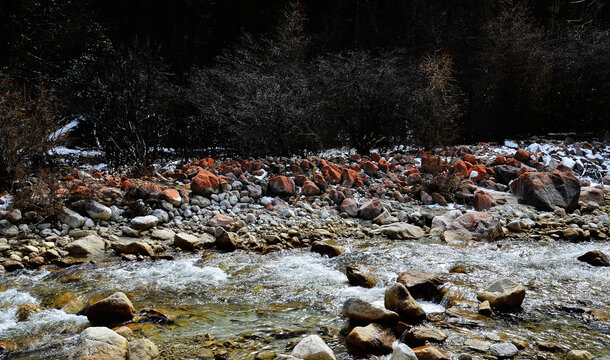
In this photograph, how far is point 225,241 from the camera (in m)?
4.81

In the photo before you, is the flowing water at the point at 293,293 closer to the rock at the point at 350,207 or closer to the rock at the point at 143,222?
the rock at the point at 143,222

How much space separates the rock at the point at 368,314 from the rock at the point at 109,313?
1556 mm

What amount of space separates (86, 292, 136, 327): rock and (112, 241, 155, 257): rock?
5.11 ft

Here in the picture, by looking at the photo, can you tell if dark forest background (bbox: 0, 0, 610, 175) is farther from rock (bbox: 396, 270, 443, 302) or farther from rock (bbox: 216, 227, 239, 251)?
rock (bbox: 396, 270, 443, 302)

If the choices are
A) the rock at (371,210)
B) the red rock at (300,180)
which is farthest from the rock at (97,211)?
the rock at (371,210)

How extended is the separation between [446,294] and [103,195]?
14.6ft

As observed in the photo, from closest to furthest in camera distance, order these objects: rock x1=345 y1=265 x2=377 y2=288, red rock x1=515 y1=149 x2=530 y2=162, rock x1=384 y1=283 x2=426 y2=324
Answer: rock x1=384 y1=283 x2=426 y2=324 → rock x1=345 y1=265 x2=377 y2=288 → red rock x1=515 y1=149 x2=530 y2=162

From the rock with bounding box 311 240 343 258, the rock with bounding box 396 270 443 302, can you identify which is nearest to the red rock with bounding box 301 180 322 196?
the rock with bounding box 311 240 343 258

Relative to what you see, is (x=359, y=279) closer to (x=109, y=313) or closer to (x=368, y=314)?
(x=368, y=314)

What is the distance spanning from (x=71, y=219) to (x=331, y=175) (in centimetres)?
402

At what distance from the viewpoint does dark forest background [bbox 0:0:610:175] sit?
955 centimetres

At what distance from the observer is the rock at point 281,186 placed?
6.57 metres

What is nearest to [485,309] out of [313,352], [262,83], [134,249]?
[313,352]

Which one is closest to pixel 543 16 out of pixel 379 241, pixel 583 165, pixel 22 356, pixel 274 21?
pixel 274 21
